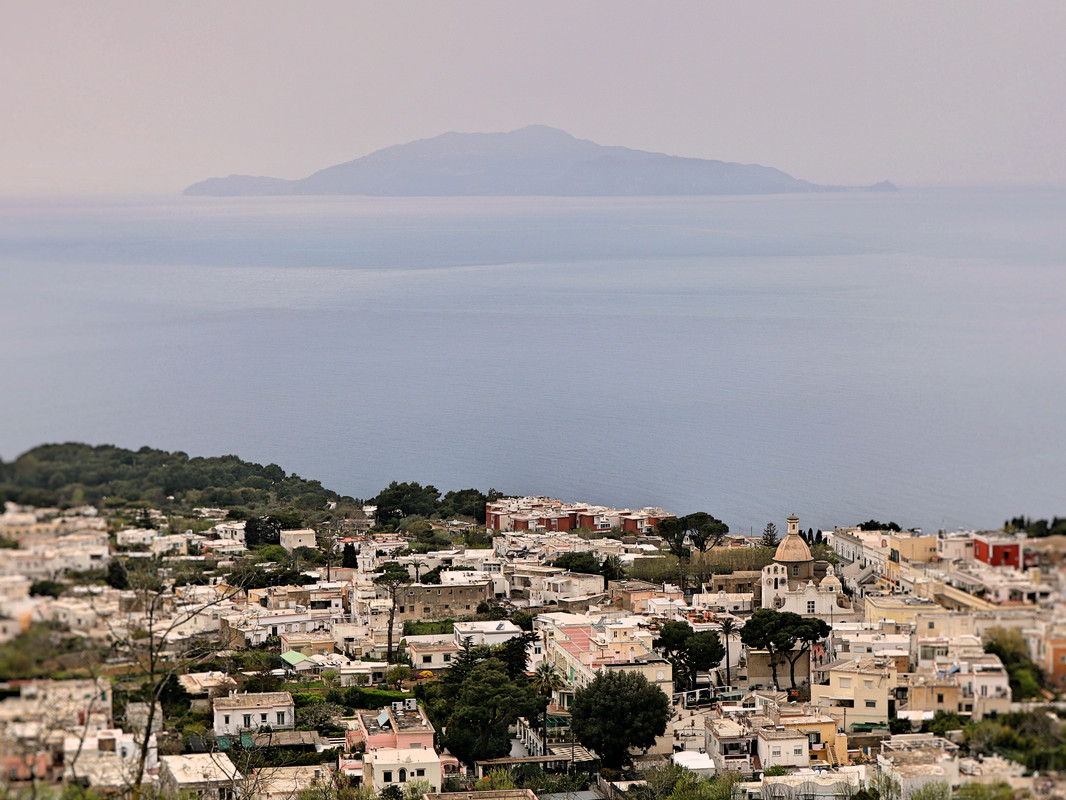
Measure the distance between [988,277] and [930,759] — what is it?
4261 cm

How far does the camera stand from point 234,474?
2186 centimetres

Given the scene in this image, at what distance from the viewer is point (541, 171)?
9006 cm

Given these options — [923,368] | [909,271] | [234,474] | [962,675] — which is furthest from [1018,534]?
[909,271]

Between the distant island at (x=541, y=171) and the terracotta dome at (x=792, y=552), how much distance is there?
68.1 meters

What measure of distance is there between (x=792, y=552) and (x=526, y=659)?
424 cm

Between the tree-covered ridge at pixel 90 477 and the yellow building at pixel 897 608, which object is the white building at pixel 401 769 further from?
the yellow building at pixel 897 608

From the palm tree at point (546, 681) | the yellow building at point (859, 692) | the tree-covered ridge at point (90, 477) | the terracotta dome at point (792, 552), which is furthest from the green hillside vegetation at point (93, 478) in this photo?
the terracotta dome at point (792, 552)

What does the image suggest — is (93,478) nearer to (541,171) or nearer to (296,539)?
(296,539)

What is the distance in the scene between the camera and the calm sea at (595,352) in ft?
70.7

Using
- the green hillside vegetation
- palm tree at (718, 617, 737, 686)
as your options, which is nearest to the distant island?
palm tree at (718, 617, 737, 686)

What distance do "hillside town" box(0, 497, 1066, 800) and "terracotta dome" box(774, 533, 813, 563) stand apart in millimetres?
32

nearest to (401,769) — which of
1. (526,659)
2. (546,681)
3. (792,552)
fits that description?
(546,681)

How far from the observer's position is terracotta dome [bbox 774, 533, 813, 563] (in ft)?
53.4

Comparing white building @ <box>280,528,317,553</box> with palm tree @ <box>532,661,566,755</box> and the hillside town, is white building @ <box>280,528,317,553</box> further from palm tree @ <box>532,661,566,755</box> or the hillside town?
palm tree @ <box>532,661,566,755</box>
